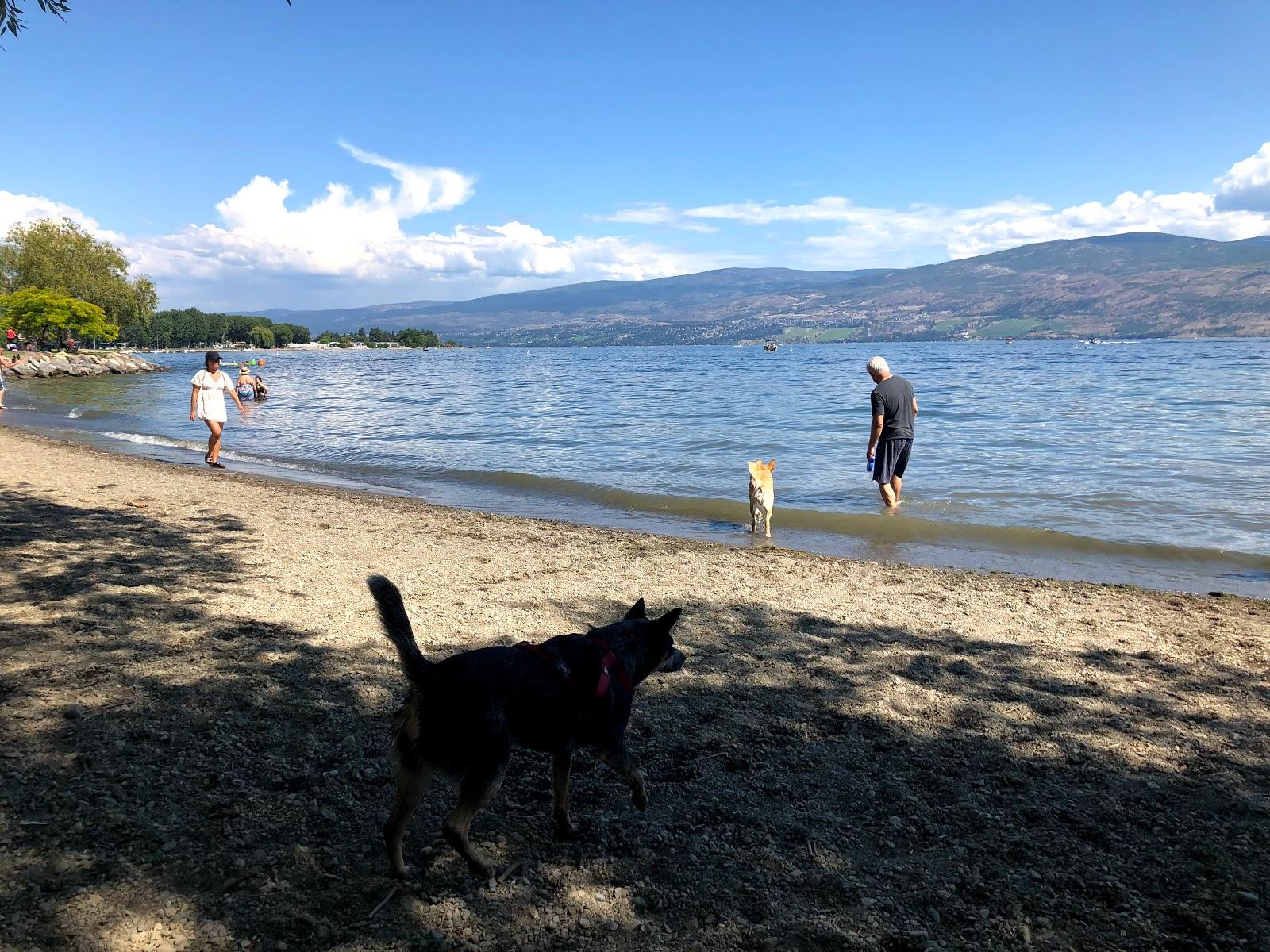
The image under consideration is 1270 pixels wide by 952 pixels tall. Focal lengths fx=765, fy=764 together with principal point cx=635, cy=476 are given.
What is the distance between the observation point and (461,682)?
2865mm

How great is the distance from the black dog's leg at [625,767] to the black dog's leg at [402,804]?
805mm

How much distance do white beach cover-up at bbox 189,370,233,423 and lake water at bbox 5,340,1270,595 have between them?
183cm

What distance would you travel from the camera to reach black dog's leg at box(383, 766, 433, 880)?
2900mm

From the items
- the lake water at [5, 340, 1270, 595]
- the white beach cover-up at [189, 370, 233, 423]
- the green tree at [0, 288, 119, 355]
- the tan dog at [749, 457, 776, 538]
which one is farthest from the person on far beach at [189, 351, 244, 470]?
the green tree at [0, 288, 119, 355]

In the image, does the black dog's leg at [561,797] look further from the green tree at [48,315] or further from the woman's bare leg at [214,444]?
the green tree at [48,315]

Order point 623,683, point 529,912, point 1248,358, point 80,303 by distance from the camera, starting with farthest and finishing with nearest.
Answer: point 80,303
point 1248,358
point 623,683
point 529,912

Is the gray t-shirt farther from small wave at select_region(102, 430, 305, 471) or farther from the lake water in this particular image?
small wave at select_region(102, 430, 305, 471)

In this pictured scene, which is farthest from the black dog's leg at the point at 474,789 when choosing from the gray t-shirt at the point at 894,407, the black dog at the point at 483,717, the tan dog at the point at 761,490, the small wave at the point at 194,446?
the small wave at the point at 194,446

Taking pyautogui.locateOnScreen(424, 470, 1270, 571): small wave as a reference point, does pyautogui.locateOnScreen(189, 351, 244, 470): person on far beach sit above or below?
above

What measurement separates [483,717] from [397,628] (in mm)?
464

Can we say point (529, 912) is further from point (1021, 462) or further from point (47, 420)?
point (47, 420)

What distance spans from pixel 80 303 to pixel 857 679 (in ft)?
299

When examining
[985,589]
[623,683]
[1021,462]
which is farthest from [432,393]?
[623,683]

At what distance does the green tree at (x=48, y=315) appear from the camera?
72.4 metres
